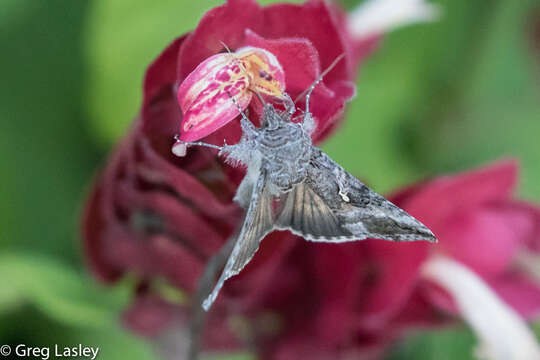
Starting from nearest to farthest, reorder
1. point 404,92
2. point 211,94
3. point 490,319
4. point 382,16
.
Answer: point 211,94
point 490,319
point 382,16
point 404,92

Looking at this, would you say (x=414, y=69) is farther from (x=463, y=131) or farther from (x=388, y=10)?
(x=388, y=10)

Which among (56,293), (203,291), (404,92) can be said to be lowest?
(56,293)

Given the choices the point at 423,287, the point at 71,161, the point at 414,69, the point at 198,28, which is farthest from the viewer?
the point at 414,69

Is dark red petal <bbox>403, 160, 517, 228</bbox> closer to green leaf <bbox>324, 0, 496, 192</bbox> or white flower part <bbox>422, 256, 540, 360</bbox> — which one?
white flower part <bbox>422, 256, 540, 360</bbox>

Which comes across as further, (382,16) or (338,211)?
(382,16)

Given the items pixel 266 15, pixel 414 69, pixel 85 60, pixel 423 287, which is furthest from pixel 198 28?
pixel 414 69

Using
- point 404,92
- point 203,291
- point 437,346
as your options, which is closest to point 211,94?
point 203,291

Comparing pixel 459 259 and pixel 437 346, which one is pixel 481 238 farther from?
pixel 437 346
